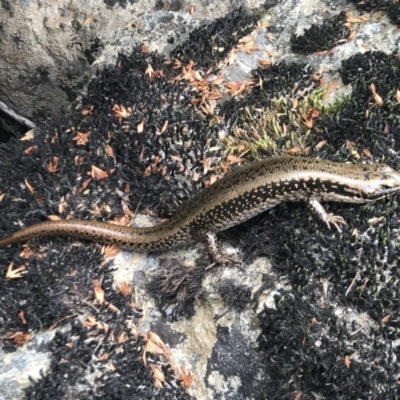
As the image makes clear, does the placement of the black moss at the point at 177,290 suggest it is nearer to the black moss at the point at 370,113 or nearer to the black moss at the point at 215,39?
the black moss at the point at 370,113

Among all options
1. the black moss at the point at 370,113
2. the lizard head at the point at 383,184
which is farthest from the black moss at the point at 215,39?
the lizard head at the point at 383,184

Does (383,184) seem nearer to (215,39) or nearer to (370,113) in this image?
(370,113)

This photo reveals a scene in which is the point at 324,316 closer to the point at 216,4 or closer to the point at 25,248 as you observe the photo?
the point at 25,248

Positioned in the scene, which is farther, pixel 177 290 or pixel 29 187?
pixel 29 187

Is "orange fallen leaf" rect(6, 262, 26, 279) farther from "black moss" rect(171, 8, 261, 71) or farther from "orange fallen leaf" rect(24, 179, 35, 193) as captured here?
"black moss" rect(171, 8, 261, 71)

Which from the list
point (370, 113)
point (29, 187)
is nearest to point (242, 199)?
point (370, 113)

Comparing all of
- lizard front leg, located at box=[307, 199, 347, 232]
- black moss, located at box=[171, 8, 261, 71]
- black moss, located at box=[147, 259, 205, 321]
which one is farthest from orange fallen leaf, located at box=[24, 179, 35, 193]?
lizard front leg, located at box=[307, 199, 347, 232]

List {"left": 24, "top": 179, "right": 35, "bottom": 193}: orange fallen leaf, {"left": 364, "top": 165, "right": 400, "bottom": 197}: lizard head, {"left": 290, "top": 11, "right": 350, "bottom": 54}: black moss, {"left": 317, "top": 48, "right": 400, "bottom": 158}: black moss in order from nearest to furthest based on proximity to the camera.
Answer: {"left": 364, "top": 165, "right": 400, "bottom": 197}: lizard head, {"left": 317, "top": 48, "right": 400, "bottom": 158}: black moss, {"left": 24, "top": 179, "right": 35, "bottom": 193}: orange fallen leaf, {"left": 290, "top": 11, "right": 350, "bottom": 54}: black moss
